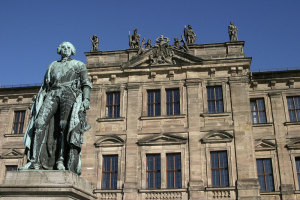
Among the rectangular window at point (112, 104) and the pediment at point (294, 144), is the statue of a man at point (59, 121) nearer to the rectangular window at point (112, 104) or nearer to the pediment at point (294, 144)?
the rectangular window at point (112, 104)

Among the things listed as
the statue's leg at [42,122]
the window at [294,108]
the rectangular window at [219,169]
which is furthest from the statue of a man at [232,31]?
the statue's leg at [42,122]

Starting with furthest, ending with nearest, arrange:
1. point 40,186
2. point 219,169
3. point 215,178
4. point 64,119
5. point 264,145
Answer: point 264,145
point 219,169
point 215,178
point 64,119
point 40,186

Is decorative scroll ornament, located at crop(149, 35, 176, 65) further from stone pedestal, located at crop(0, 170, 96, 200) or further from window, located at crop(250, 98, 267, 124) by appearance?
stone pedestal, located at crop(0, 170, 96, 200)

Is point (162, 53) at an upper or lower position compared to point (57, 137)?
upper

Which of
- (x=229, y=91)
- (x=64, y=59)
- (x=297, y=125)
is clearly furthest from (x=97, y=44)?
(x=64, y=59)

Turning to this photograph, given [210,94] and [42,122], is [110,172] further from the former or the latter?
[42,122]

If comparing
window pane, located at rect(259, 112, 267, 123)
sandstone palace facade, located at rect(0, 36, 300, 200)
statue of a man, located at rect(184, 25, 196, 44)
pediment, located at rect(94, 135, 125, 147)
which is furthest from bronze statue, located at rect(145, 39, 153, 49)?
window pane, located at rect(259, 112, 267, 123)

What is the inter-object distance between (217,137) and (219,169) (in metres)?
1.80

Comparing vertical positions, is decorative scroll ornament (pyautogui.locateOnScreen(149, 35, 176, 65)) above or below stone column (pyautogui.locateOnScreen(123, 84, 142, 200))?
above

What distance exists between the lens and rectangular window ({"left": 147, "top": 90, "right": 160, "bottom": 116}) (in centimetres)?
2291

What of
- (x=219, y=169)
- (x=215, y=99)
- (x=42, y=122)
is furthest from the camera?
(x=215, y=99)

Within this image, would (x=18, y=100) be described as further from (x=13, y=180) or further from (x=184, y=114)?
(x=13, y=180)

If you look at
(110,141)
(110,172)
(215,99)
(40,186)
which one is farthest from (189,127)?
(40,186)

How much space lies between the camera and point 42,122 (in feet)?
24.1
